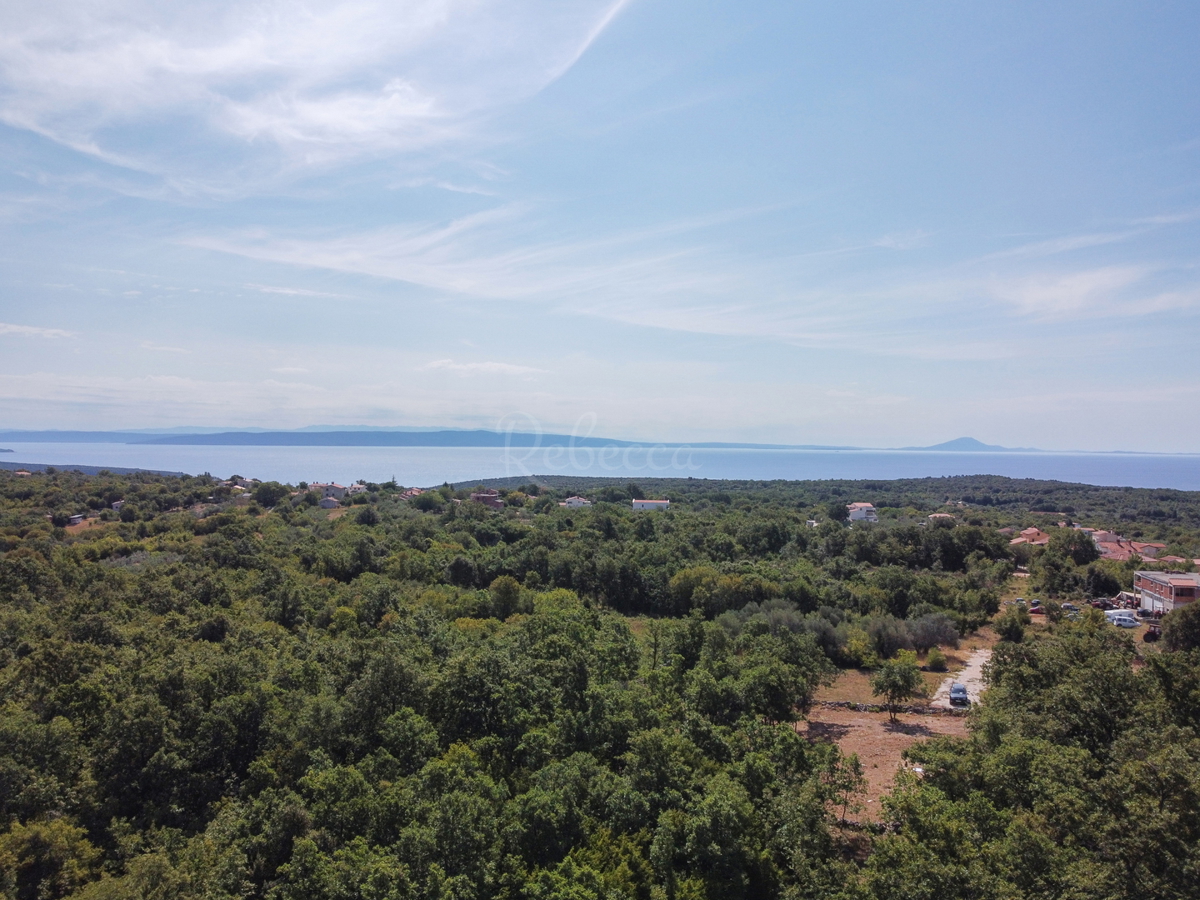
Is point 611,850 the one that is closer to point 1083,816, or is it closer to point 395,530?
point 1083,816

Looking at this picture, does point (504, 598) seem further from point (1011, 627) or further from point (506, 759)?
point (1011, 627)

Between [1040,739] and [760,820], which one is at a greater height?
[1040,739]

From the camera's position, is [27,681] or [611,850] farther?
[27,681]

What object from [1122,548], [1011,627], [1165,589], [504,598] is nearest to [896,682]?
[1011,627]

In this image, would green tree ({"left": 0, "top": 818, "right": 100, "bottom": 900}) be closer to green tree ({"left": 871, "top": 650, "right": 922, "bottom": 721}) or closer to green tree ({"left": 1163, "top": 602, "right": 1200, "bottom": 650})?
green tree ({"left": 871, "top": 650, "right": 922, "bottom": 721})

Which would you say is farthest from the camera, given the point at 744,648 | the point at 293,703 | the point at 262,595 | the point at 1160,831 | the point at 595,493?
the point at 595,493

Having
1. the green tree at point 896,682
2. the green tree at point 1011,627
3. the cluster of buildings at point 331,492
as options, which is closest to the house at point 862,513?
the green tree at point 1011,627

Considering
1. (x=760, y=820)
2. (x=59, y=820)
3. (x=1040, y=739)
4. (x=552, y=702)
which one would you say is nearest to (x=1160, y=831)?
(x=1040, y=739)
